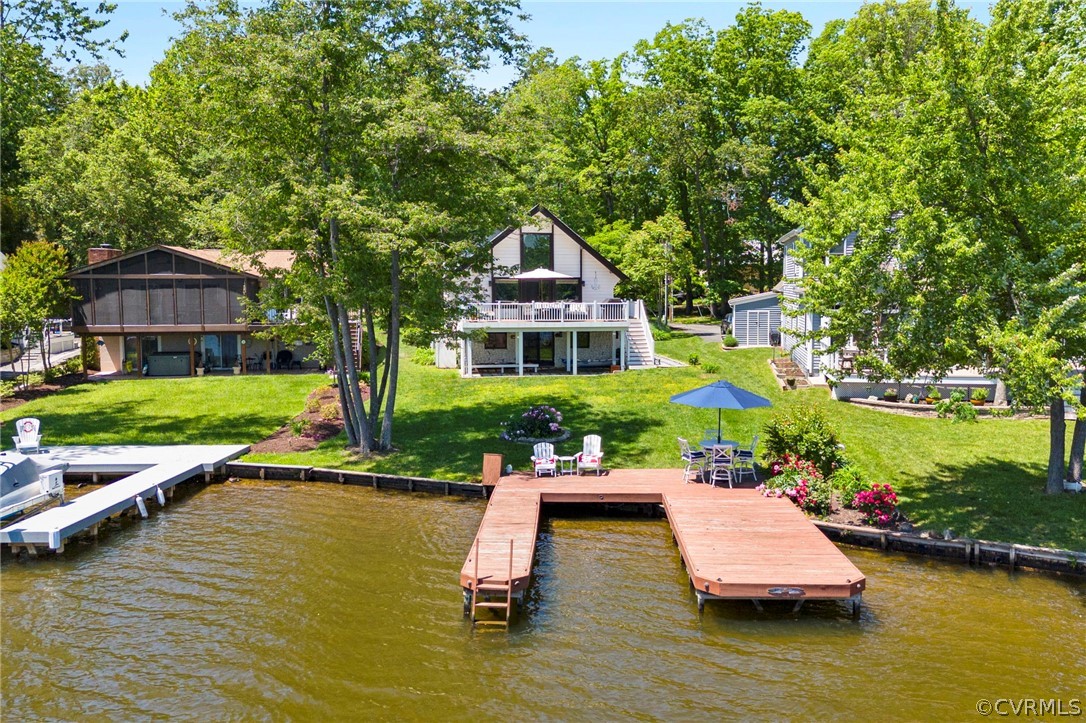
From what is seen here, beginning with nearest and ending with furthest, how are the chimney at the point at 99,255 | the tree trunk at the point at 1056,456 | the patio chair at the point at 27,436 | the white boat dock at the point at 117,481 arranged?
the white boat dock at the point at 117,481, the tree trunk at the point at 1056,456, the patio chair at the point at 27,436, the chimney at the point at 99,255

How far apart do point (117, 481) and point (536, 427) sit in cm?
1131

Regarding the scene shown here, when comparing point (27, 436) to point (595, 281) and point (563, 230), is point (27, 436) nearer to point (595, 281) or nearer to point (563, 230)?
point (563, 230)

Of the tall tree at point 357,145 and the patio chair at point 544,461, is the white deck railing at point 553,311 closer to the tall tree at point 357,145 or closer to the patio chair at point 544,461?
the tall tree at point 357,145

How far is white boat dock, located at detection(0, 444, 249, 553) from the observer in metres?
15.9

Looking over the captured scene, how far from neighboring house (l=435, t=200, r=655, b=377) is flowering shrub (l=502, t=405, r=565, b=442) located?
8.64 meters

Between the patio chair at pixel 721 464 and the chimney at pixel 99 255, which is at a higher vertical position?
the chimney at pixel 99 255

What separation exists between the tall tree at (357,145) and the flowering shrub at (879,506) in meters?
11.5

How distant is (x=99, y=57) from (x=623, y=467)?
70.9 ft

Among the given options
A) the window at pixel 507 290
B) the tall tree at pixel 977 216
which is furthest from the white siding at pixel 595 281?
the tall tree at pixel 977 216

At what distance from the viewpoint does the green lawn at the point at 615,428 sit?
57.5 ft

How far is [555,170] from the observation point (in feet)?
145

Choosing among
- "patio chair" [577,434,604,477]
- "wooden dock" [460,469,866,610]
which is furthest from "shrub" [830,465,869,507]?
"patio chair" [577,434,604,477]

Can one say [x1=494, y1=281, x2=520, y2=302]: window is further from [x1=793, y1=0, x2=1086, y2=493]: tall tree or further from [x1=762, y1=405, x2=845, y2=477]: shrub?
[x1=793, y1=0, x2=1086, y2=493]: tall tree

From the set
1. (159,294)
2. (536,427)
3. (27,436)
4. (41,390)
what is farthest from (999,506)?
(41,390)
